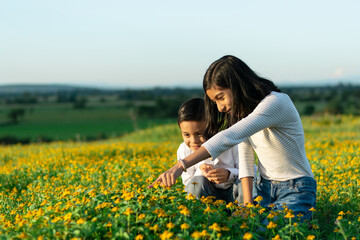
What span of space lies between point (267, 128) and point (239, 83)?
1.81 feet

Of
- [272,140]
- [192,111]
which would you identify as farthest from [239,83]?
[192,111]

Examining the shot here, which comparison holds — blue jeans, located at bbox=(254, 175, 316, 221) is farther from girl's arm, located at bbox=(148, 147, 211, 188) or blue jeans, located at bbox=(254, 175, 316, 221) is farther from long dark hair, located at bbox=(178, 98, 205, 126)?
long dark hair, located at bbox=(178, 98, 205, 126)

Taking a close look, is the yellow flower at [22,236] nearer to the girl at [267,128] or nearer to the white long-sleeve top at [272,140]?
the girl at [267,128]

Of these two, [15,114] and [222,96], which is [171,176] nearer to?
[222,96]

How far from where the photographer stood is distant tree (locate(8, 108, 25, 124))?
43188 mm

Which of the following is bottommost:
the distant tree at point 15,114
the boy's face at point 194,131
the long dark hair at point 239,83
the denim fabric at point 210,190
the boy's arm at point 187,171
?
the distant tree at point 15,114

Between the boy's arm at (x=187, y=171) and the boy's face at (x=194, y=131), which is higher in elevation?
the boy's face at (x=194, y=131)

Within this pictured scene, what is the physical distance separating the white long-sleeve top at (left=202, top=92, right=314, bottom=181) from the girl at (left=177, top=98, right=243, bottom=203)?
263mm

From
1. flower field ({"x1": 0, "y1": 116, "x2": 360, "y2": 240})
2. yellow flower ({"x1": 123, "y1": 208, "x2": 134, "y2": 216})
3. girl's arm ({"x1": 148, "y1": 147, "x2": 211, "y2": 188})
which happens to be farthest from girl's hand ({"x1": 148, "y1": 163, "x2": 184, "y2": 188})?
yellow flower ({"x1": 123, "y1": 208, "x2": 134, "y2": 216})

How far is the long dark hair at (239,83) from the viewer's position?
3.49 meters

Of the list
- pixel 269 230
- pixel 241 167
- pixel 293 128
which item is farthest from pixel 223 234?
pixel 293 128

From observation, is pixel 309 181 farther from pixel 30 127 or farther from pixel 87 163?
pixel 30 127

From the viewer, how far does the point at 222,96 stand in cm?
352

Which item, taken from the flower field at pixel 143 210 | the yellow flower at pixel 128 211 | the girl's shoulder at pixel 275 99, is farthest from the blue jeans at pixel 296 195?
the yellow flower at pixel 128 211
